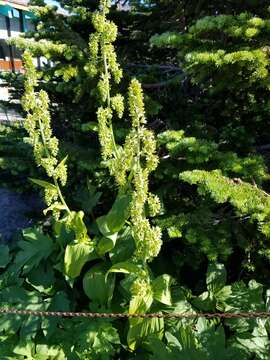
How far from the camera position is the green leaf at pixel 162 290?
3.06 m

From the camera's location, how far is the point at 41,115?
338 centimetres

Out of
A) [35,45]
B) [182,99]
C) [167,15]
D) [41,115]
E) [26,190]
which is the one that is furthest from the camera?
[26,190]

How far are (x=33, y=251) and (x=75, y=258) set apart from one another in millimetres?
435

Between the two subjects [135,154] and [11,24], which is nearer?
[135,154]

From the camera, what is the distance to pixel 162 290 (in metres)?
3.09

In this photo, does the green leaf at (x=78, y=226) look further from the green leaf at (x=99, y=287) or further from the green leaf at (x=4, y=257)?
the green leaf at (x=4, y=257)

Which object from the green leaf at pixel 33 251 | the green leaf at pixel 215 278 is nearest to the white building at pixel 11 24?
the green leaf at pixel 33 251

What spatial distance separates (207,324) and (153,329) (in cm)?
40

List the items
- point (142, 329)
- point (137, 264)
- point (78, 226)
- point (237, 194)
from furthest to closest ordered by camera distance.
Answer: point (78, 226) → point (137, 264) → point (142, 329) → point (237, 194)

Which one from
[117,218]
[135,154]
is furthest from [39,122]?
[117,218]

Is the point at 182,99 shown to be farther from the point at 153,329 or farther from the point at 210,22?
the point at 153,329

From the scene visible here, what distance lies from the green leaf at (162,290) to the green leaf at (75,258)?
569mm

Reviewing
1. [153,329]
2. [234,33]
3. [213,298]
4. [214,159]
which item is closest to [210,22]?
[234,33]

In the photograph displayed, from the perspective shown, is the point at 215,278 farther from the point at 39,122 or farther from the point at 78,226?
the point at 39,122
